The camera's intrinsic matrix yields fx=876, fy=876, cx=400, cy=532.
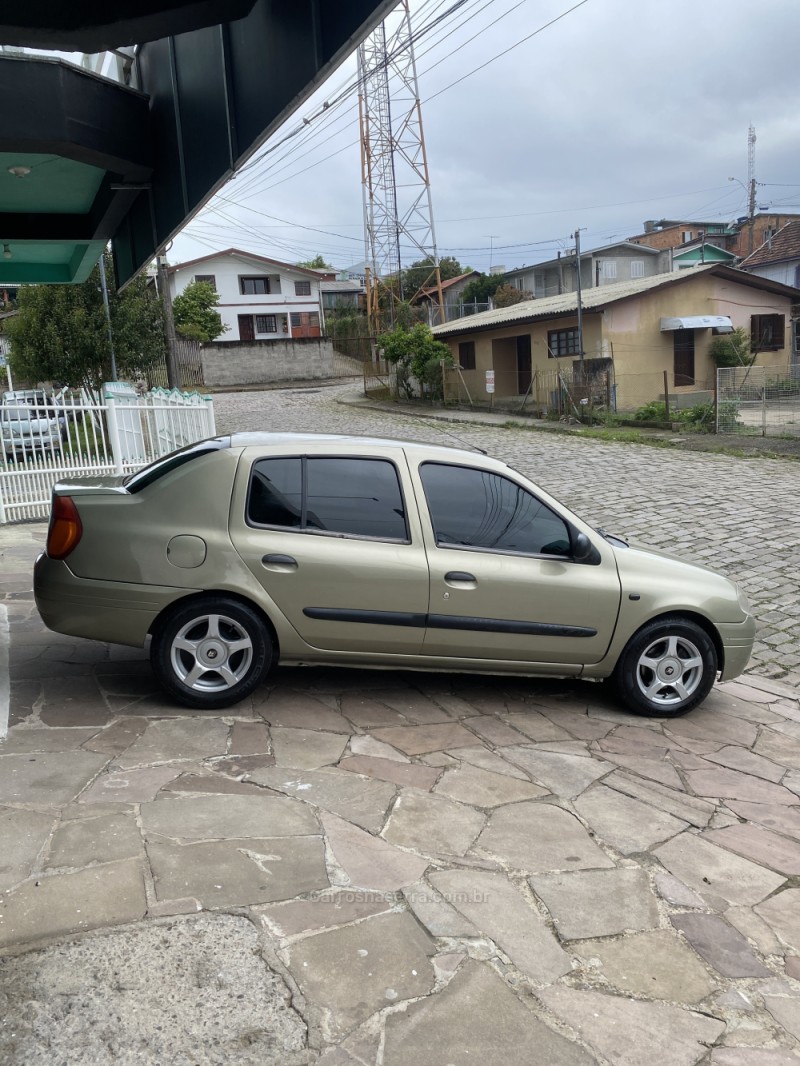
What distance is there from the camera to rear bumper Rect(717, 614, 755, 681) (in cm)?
557

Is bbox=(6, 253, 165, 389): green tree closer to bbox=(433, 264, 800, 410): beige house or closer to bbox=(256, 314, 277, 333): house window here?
bbox=(433, 264, 800, 410): beige house

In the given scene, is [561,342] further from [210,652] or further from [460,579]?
[210,652]


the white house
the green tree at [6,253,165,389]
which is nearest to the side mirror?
the green tree at [6,253,165,389]

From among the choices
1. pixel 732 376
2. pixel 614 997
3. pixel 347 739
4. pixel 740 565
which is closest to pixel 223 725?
pixel 347 739

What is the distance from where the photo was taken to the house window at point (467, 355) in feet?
113

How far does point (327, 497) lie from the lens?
204 inches

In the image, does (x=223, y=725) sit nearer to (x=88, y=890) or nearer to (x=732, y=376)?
(x=88, y=890)

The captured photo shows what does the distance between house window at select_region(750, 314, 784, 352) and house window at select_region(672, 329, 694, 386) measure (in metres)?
2.67

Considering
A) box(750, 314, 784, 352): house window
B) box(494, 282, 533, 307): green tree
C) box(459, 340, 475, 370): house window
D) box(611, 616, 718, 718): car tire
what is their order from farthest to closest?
1. box(494, 282, 533, 307): green tree
2. box(459, 340, 475, 370): house window
3. box(750, 314, 784, 352): house window
4. box(611, 616, 718, 718): car tire

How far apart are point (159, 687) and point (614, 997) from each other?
3.39 metres

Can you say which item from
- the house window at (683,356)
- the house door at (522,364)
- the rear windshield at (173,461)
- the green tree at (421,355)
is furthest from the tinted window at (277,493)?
the green tree at (421,355)

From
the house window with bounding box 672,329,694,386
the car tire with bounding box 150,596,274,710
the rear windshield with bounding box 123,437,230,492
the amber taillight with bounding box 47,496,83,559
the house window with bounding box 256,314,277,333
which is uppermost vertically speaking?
the house window with bounding box 256,314,277,333

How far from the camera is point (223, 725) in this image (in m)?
4.79

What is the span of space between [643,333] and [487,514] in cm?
2483
